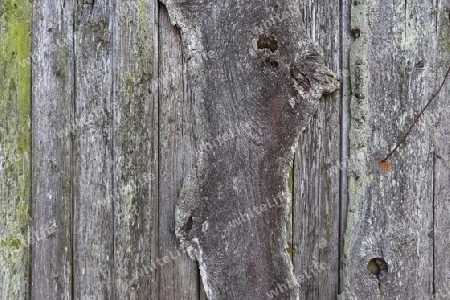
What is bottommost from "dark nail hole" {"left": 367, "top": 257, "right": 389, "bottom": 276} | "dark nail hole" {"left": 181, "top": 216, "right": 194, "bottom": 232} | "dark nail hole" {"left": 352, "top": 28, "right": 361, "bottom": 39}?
"dark nail hole" {"left": 367, "top": 257, "right": 389, "bottom": 276}

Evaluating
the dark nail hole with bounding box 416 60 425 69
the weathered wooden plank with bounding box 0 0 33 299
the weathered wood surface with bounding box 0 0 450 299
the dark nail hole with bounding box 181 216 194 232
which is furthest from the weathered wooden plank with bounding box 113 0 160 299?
the dark nail hole with bounding box 416 60 425 69

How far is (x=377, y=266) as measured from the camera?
1.38 m

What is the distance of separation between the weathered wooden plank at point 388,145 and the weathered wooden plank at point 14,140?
3.63ft

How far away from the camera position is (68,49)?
1381 millimetres

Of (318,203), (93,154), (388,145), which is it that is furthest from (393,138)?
(93,154)

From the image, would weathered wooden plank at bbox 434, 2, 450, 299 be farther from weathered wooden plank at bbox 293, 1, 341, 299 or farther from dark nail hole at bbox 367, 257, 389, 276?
weathered wooden plank at bbox 293, 1, 341, 299

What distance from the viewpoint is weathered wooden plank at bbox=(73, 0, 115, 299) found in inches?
54.2

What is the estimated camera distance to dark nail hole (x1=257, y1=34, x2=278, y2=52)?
4.42ft

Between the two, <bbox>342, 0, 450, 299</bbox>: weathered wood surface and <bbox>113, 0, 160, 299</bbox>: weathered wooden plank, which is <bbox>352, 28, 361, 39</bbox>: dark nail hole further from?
<bbox>113, 0, 160, 299</bbox>: weathered wooden plank

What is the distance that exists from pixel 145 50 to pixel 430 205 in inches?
43.6

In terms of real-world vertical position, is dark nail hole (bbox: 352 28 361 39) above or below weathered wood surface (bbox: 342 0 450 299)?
above

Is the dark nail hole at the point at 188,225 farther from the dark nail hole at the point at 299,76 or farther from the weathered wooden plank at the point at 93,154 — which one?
the dark nail hole at the point at 299,76

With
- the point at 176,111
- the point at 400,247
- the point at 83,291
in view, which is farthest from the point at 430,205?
the point at 83,291

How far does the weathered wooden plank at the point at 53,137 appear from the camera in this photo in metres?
1.38
